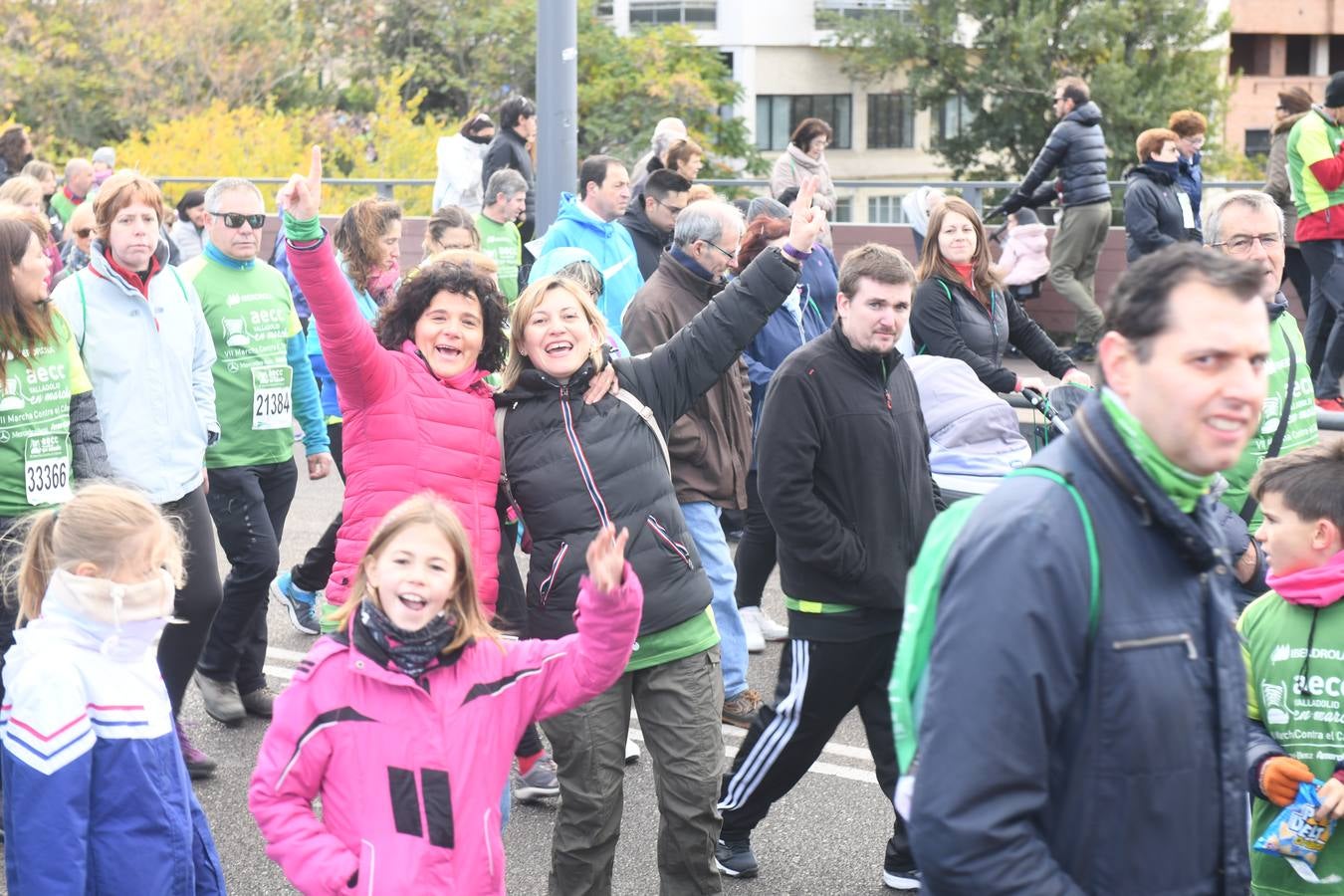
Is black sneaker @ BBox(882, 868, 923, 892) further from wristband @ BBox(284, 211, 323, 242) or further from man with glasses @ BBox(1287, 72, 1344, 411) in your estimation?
man with glasses @ BBox(1287, 72, 1344, 411)

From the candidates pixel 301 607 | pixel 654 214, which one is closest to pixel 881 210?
pixel 654 214

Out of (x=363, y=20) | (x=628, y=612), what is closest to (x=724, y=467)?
→ (x=628, y=612)

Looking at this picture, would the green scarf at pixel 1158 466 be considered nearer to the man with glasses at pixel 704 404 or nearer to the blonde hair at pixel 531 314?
A: the blonde hair at pixel 531 314

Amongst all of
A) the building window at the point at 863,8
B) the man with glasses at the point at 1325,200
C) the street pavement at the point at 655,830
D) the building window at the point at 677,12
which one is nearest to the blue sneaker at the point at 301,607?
the street pavement at the point at 655,830

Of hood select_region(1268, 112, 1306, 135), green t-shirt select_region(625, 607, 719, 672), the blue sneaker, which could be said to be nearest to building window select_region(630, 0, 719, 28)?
hood select_region(1268, 112, 1306, 135)

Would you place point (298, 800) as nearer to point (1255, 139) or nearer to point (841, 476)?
point (841, 476)

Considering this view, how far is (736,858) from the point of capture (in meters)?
5.35

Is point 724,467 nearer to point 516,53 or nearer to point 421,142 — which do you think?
point 421,142

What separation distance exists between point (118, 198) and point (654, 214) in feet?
11.4

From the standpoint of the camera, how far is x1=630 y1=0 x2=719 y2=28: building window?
49.8m

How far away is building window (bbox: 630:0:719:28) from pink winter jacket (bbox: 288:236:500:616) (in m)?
46.5

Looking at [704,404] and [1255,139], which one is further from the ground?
[1255,139]

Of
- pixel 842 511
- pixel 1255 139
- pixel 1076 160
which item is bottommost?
pixel 842 511

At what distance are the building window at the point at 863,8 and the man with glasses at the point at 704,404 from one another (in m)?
37.6
